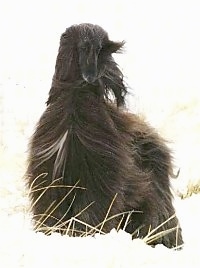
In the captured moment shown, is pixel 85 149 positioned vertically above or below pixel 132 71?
below

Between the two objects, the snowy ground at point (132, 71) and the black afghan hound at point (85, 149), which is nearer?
the black afghan hound at point (85, 149)

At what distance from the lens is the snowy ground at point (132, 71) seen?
6.41 m

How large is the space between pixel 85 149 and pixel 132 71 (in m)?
5.50

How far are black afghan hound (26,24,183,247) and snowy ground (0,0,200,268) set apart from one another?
75cm

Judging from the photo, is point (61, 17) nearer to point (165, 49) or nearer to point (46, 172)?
point (165, 49)

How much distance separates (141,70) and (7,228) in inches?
234

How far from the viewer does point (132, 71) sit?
328 inches

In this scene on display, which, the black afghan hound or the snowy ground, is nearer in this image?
the black afghan hound

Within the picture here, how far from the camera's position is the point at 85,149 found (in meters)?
2.91

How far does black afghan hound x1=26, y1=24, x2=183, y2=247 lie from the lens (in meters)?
2.92

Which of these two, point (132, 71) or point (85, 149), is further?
point (132, 71)

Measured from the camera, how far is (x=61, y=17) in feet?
31.0

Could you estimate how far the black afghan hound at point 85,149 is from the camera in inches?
115

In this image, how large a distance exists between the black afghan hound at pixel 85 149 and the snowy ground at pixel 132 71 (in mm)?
747
